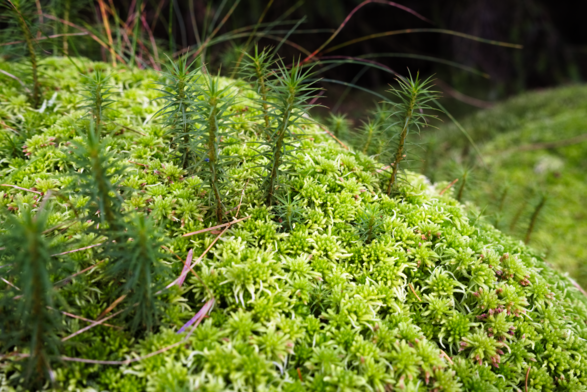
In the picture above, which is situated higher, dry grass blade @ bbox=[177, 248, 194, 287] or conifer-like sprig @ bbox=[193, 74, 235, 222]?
conifer-like sprig @ bbox=[193, 74, 235, 222]

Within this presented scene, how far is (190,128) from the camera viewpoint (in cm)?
194

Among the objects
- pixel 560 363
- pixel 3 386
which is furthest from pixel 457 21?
pixel 3 386

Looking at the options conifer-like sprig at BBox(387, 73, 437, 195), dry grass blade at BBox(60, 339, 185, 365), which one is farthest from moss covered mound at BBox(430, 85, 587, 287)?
dry grass blade at BBox(60, 339, 185, 365)

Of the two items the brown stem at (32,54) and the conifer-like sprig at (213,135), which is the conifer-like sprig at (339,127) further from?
the brown stem at (32,54)

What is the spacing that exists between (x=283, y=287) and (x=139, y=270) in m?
0.64

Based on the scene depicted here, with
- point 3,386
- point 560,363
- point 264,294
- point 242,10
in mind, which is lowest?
point 3,386

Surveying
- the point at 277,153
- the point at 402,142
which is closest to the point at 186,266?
the point at 277,153

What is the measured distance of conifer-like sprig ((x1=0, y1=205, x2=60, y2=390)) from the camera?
1076mm

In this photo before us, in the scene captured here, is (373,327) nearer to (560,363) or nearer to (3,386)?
(560,363)

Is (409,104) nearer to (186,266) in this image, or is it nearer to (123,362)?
(186,266)

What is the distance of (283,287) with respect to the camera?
1626mm

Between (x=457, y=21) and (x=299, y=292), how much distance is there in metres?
6.45

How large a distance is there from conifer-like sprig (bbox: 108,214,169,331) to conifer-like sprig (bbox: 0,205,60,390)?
9.0 inches

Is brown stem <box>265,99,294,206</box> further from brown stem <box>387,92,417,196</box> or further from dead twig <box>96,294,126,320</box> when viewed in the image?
dead twig <box>96,294,126,320</box>
